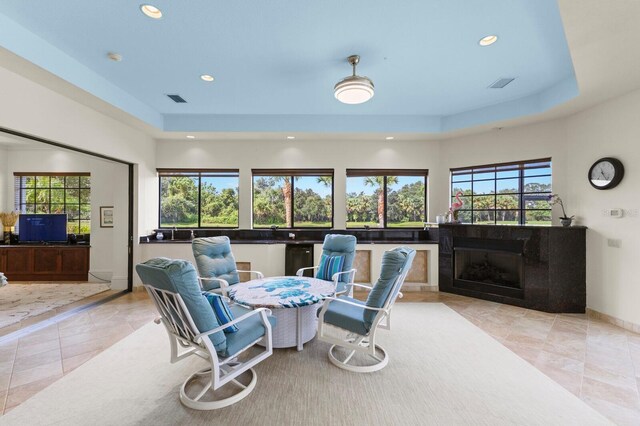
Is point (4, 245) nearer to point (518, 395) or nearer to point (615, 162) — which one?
point (518, 395)

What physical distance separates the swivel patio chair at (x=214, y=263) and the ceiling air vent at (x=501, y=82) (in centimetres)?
408

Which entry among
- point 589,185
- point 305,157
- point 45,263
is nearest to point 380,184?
point 305,157

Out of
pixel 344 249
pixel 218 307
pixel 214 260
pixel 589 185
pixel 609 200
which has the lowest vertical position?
pixel 218 307

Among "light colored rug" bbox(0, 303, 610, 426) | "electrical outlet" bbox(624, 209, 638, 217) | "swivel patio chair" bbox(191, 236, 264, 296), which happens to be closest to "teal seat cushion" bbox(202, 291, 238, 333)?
"light colored rug" bbox(0, 303, 610, 426)

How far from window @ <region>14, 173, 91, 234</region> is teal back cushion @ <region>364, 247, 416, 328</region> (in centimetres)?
682

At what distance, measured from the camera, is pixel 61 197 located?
6.22 m

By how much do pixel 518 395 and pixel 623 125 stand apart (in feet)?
12.2

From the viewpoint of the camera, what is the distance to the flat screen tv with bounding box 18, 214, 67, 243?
578 cm

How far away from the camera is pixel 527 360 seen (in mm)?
2730

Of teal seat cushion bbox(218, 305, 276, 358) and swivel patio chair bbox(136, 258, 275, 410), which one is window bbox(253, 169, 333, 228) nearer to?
teal seat cushion bbox(218, 305, 276, 358)

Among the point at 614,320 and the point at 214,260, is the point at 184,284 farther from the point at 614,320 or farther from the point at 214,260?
the point at 614,320

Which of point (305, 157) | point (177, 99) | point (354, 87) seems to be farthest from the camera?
point (305, 157)

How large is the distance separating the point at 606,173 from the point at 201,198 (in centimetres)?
657

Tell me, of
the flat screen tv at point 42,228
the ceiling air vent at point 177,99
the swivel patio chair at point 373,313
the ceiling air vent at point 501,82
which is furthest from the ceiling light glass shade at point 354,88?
the flat screen tv at point 42,228
